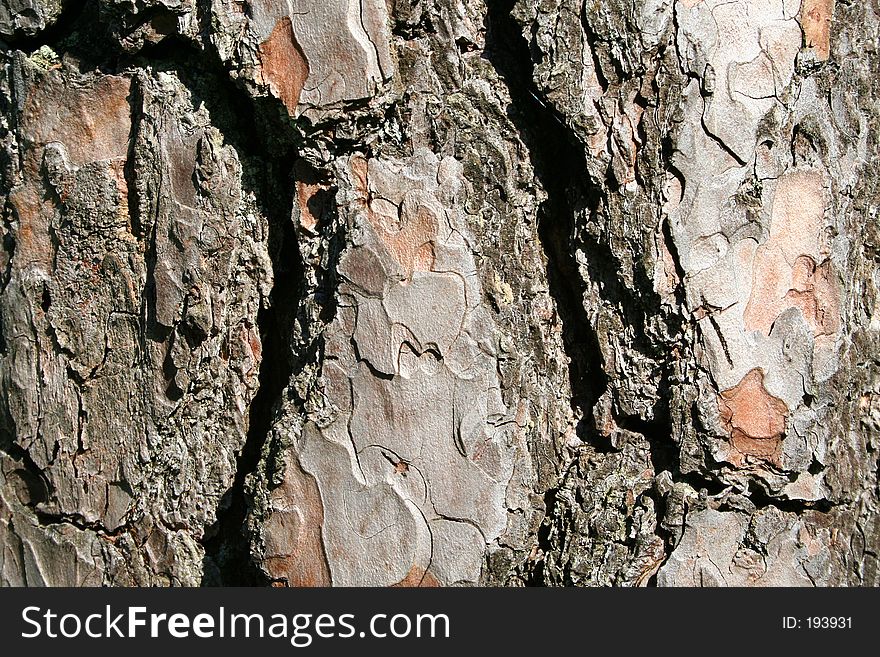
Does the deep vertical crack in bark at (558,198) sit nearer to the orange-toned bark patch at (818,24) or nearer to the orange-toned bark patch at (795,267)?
the orange-toned bark patch at (795,267)

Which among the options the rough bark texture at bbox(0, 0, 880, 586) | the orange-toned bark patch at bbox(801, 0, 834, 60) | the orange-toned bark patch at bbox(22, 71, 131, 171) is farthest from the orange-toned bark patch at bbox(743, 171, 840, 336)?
the orange-toned bark patch at bbox(22, 71, 131, 171)

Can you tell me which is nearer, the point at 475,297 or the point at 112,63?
the point at 475,297

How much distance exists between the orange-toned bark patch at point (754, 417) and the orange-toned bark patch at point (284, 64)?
68 centimetres

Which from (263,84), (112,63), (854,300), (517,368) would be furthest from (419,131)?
(854,300)

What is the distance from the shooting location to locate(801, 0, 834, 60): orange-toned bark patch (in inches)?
43.7

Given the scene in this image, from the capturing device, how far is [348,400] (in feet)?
3.67

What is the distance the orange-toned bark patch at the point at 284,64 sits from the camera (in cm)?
112

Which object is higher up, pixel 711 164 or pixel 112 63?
pixel 112 63

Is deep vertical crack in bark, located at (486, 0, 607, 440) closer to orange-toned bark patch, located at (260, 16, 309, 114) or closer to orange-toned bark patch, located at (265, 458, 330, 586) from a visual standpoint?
orange-toned bark patch, located at (260, 16, 309, 114)

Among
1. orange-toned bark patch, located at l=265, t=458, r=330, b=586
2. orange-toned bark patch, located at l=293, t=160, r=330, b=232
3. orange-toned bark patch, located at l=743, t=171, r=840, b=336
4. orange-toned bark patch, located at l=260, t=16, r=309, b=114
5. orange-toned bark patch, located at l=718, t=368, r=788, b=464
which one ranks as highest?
orange-toned bark patch, located at l=260, t=16, r=309, b=114

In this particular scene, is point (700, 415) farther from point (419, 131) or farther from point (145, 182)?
point (145, 182)

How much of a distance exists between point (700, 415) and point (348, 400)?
453 mm

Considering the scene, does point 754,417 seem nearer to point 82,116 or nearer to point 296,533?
point 296,533

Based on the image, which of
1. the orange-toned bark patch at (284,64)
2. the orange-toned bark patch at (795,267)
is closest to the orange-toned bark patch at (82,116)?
the orange-toned bark patch at (284,64)
